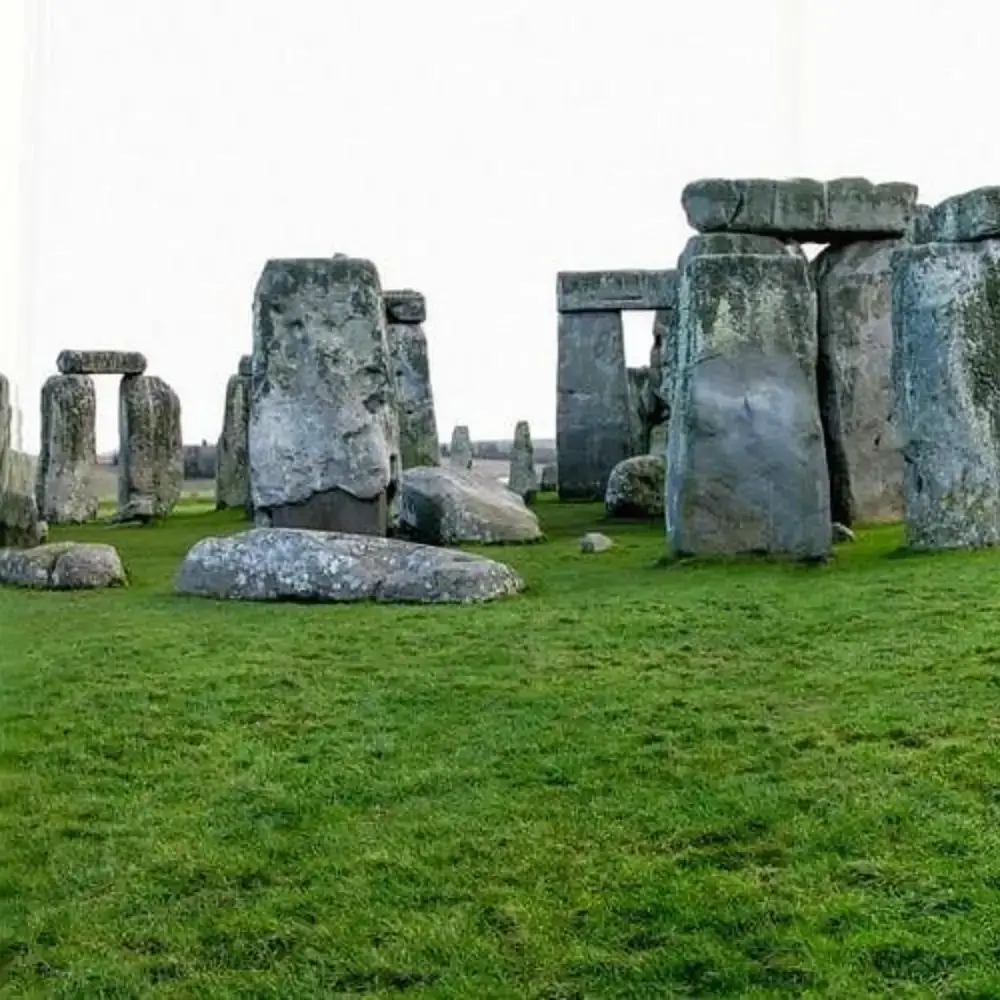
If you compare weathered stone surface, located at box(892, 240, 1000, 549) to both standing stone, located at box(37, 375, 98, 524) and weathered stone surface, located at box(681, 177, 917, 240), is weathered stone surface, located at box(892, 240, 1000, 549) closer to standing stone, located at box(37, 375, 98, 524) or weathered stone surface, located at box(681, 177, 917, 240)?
weathered stone surface, located at box(681, 177, 917, 240)

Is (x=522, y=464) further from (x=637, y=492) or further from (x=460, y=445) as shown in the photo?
(x=637, y=492)

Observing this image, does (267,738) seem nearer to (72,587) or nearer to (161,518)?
(72,587)

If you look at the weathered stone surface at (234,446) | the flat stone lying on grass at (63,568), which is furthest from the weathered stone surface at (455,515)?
the weathered stone surface at (234,446)

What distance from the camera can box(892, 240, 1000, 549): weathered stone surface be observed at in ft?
32.9

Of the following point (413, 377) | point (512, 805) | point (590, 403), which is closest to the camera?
point (512, 805)

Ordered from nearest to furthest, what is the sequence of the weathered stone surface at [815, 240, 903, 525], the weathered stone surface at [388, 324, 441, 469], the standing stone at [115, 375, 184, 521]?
1. the weathered stone surface at [815, 240, 903, 525]
2. the weathered stone surface at [388, 324, 441, 469]
3. the standing stone at [115, 375, 184, 521]

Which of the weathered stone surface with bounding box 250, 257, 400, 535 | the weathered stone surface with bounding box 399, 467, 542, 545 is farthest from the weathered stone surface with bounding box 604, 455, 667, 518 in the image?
the weathered stone surface with bounding box 250, 257, 400, 535

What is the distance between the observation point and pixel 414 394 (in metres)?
20.7

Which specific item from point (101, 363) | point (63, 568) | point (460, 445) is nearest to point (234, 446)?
point (101, 363)

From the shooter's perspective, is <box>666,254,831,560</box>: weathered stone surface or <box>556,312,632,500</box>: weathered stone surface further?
<box>556,312,632,500</box>: weathered stone surface

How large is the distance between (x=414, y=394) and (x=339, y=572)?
11608 millimetres

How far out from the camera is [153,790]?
5398 millimetres

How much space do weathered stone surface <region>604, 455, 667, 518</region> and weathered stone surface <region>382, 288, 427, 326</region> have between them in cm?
569

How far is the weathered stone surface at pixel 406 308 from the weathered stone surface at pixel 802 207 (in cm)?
706
